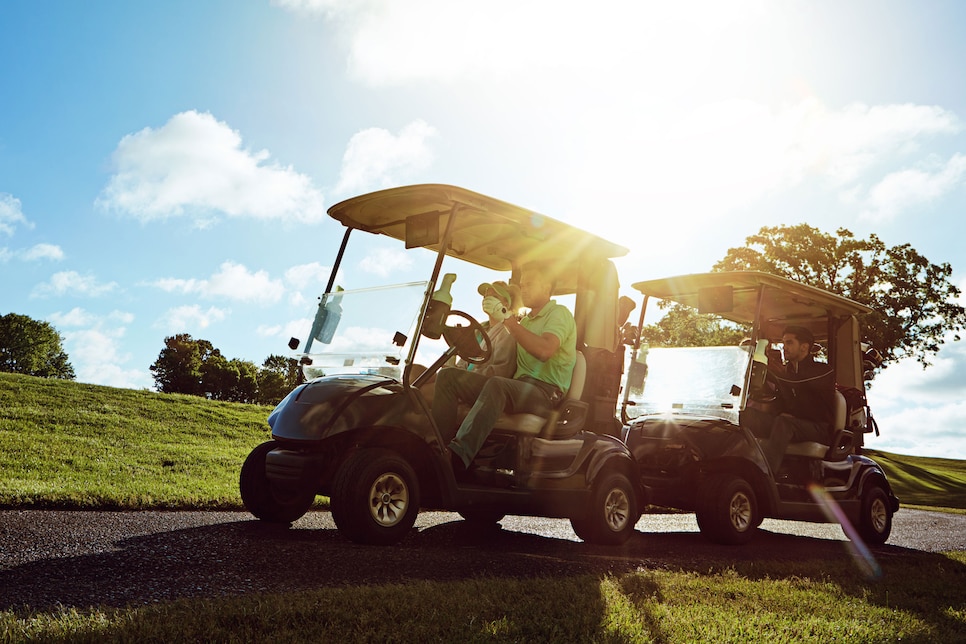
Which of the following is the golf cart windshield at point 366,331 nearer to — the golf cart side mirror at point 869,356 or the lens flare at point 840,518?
the lens flare at point 840,518

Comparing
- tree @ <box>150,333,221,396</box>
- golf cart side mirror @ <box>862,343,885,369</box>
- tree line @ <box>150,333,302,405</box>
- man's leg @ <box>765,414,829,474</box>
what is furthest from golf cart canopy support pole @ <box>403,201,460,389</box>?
tree @ <box>150,333,221,396</box>

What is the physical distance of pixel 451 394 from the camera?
6.20 meters

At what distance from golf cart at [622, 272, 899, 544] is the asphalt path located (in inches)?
18.1

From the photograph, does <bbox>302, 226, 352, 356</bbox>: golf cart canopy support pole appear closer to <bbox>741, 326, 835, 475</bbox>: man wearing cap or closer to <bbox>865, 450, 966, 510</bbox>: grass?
<bbox>741, 326, 835, 475</bbox>: man wearing cap

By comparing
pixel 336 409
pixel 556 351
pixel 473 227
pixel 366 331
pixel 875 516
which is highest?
pixel 473 227

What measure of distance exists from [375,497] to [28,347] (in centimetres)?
6952

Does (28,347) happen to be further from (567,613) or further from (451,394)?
(567,613)

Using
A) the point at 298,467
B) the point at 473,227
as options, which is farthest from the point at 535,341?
the point at 298,467

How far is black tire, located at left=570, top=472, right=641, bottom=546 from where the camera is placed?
22.9ft

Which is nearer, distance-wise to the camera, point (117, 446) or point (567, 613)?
point (567, 613)

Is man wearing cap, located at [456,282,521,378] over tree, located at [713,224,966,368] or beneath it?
beneath

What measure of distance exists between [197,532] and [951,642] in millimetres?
4663

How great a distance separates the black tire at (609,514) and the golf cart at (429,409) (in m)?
0.01

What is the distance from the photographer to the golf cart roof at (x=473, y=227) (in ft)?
21.3
